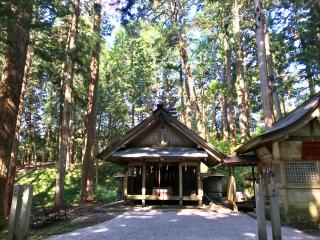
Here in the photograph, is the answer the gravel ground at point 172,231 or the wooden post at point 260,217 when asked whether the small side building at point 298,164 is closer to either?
the gravel ground at point 172,231

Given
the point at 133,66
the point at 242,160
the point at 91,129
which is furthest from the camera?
the point at 133,66

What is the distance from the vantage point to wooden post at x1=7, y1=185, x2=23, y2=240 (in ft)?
18.2

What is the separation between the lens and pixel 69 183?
1113 inches

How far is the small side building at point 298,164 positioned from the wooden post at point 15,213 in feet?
30.1

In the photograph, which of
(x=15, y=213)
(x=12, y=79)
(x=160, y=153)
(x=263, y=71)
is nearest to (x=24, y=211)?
(x=15, y=213)

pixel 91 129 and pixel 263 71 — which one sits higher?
pixel 263 71

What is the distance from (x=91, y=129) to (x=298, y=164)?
1209 centimetres

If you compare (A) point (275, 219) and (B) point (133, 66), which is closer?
(A) point (275, 219)

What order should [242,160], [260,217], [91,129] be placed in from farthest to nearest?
[91,129] → [242,160] → [260,217]

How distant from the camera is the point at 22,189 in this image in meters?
5.84

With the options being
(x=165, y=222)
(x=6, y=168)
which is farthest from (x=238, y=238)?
(x=6, y=168)

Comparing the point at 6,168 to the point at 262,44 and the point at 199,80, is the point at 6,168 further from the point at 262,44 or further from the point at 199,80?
the point at 199,80

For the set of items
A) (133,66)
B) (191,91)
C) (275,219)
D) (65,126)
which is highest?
(133,66)

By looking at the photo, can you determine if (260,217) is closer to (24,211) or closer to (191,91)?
(24,211)
